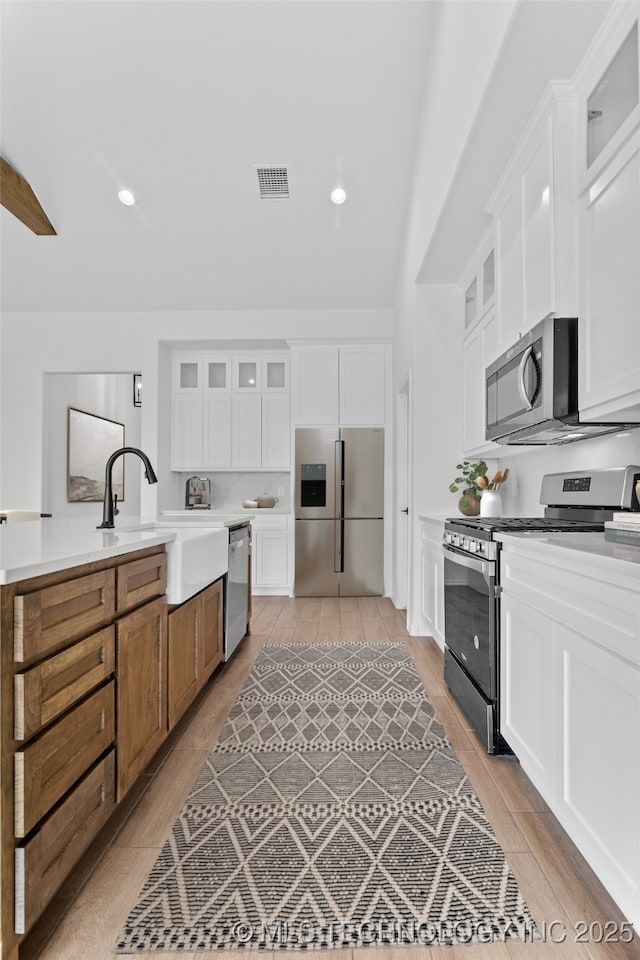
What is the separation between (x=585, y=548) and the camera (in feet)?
4.82

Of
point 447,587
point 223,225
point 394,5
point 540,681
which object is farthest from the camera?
point 223,225

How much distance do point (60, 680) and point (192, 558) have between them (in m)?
1.08

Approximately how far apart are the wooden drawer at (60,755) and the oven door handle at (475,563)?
140 centimetres

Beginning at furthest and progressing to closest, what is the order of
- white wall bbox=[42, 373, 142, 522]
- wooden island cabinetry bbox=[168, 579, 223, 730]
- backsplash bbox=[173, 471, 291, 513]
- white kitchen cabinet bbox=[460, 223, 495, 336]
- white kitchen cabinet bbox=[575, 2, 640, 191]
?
1. backsplash bbox=[173, 471, 291, 513]
2. white wall bbox=[42, 373, 142, 522]
3. white kitchen cabinet bbox=[460, 223, 495, 336]
4. wooden island cabinetry bbox=[168, 579, 223, 730]
5. white kitchen cabinet bbox=[575, 2, 640, 191]

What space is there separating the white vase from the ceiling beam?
171 inches

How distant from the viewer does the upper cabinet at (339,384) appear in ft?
19.3

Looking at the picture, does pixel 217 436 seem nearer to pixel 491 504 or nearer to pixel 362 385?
pixel 362 385

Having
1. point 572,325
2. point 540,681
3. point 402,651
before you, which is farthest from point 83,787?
point 402,651

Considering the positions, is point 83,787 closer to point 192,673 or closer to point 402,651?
point 192,673

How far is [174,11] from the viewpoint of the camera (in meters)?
3.56

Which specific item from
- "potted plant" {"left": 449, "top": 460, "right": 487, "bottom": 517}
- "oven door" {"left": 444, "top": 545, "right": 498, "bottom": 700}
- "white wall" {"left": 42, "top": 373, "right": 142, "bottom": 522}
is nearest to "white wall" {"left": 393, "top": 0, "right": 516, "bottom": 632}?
"potted plant" {"left": 449, "top": 460, "right": 487, "bottom": 517}

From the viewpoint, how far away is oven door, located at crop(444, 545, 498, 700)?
7.18ft

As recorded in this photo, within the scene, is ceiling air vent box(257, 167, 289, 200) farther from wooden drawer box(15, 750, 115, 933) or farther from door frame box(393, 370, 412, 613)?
wooden drawer box(15, 750, 115, 933)

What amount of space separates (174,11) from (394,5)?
54.3 inches
